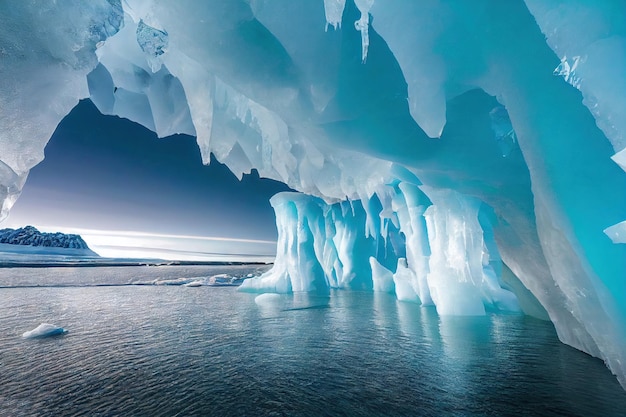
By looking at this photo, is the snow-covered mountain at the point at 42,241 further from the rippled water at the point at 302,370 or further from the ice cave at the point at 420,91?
the ice cave at the point at 420,91

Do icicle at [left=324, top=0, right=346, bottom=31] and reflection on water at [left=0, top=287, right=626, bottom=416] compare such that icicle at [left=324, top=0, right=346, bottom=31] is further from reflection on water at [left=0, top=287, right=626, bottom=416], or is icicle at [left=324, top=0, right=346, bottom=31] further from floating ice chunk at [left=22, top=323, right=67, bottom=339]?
floating ice chunk at [left=22, top=323, right=67, bottom=339]

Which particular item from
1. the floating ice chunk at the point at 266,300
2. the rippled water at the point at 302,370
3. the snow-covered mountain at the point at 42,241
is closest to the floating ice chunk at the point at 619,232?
the rippled water at the point at 302,370

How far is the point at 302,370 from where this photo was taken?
17.3 ft

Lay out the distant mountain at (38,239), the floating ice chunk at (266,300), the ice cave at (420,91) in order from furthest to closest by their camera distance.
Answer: the distant mountain at (38,239) < the floating ice chunk at (266,300) < the ice cave at (420,91)

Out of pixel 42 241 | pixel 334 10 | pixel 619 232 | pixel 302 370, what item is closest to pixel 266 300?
pixel 302 370

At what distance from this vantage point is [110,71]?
791 centimetres

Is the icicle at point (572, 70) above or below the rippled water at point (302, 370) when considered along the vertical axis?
above

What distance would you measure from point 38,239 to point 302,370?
411 ft

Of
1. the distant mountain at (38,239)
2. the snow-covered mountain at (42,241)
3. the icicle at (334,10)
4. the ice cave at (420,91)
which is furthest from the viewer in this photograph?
the distant mountain at (38,239)

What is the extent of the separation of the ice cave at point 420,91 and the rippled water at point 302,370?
1.02 metres

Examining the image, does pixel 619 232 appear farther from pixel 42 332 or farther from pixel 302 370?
pixel 42 332

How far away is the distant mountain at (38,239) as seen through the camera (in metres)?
94.3

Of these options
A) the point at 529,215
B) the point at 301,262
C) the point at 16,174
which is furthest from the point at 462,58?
the point at 301,262

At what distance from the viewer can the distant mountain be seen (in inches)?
3711
